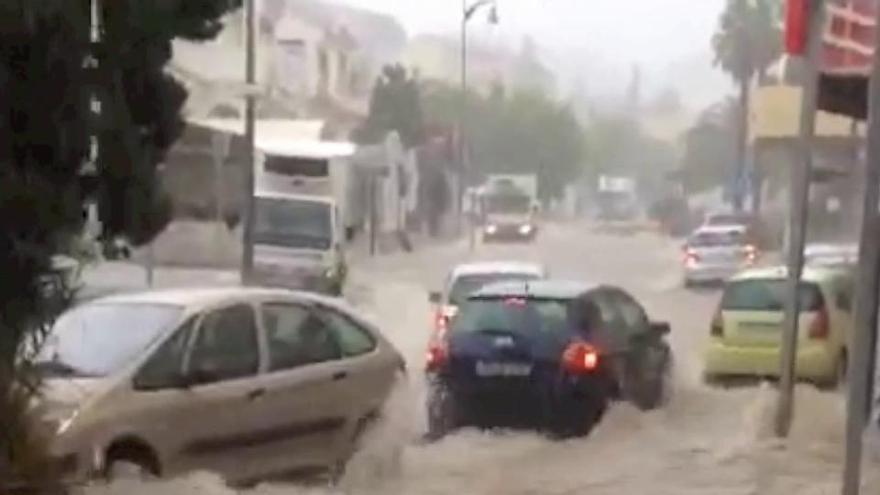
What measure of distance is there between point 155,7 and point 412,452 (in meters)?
7.88

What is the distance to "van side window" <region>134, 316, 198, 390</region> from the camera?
39.5ft

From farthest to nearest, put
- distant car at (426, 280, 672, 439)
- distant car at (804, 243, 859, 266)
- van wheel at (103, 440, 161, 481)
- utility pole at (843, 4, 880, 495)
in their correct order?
distant car at (804, 243, 859, 266)
distant car at (426, 280, 672, 439)
van wheel at (103, 440, 161, 481)
utility pole at (843, 4, 880, 495)

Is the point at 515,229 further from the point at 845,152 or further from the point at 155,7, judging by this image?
the point at 155,7

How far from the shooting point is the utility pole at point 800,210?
16.0m

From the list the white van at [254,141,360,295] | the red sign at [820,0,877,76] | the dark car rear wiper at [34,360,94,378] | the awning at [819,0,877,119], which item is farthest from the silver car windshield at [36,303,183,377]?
the white van at [254,141,360,295]

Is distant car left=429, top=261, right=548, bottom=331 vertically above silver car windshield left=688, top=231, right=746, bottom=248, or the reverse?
distant car left=429, top=261, right=548, bottom=331

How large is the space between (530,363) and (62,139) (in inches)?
375

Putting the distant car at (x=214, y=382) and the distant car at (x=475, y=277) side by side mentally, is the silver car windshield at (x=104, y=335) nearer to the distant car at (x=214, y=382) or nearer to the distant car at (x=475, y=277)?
the distant car at (x=214, y=382)

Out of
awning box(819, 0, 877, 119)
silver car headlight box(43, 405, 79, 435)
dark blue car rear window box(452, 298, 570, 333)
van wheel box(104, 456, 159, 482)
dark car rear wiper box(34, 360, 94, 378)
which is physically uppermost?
awning box(819, 0, 877, 119)

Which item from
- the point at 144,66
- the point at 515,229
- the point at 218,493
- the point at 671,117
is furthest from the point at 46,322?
the point at 671,117

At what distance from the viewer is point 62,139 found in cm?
820

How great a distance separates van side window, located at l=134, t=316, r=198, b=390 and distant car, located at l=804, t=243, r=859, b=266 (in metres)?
14.3

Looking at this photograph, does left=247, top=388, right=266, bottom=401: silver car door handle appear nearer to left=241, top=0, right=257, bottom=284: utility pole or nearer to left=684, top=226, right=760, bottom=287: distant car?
left=241, top=0, right=257, bottom=284: utility pole

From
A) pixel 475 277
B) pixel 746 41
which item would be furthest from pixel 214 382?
pixel 746 41
